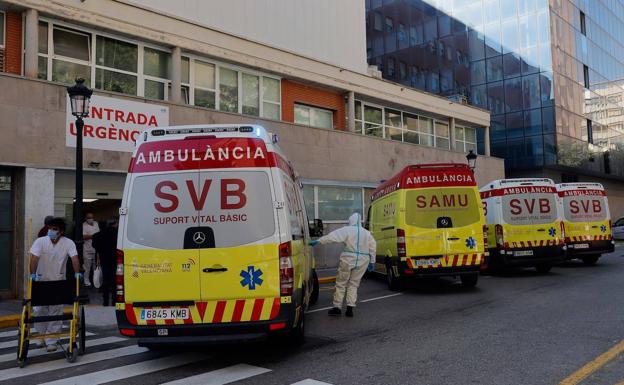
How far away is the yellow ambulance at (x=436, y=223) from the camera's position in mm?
10953

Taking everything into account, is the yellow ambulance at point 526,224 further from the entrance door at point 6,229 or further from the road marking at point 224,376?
the entrance door at point 6,229

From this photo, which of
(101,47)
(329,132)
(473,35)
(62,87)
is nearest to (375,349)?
(62,87)

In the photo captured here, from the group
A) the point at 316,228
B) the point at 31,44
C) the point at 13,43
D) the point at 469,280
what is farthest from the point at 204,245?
the point at 13,43

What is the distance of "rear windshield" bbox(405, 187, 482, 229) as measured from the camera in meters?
11.2

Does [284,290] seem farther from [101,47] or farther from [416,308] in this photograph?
[101,47]

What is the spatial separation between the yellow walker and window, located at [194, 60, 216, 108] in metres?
10.6

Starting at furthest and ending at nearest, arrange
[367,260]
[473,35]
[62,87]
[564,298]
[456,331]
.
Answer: [473,35], [62,87], [564,298], [367,260], [456,331]

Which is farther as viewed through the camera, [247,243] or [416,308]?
[416,308]

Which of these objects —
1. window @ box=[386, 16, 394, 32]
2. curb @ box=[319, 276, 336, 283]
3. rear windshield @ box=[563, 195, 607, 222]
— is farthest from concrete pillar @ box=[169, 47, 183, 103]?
window @ box=[386, 16, 394, 32]

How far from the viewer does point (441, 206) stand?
11.3 meters

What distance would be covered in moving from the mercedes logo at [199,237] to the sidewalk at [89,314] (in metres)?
4.08

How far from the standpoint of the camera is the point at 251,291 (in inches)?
226

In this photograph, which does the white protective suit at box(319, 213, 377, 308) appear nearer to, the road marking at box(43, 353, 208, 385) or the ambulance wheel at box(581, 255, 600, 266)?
the road marking at box(43, 353, 208, 385)

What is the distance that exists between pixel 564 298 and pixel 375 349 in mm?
5370
